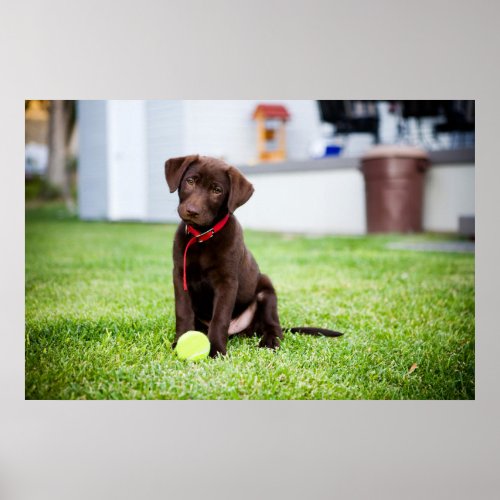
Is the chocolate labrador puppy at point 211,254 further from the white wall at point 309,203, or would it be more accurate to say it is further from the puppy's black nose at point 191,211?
the white wall at point 309,203

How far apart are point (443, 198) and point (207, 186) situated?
3027mm

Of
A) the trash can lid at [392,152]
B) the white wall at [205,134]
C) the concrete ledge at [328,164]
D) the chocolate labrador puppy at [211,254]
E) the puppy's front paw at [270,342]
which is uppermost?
the white wall at [205,134]

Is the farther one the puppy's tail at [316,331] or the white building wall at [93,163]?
the white building wall at [93,163]

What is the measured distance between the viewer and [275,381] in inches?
105

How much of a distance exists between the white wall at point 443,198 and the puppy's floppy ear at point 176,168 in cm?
272

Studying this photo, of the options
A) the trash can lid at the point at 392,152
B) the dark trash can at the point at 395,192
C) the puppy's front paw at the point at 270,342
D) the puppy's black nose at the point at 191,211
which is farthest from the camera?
the trash can lid at the point at 392,152

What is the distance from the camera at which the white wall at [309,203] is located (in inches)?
214

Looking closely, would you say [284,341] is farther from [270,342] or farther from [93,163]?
[93,163]

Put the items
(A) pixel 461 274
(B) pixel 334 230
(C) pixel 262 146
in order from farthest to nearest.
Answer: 1. (C) pixel 262 146
2. (B) pixel 334 230
3. (A) pixel 461 274

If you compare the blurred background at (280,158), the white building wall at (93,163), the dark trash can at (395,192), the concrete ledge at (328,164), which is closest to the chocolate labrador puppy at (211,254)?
the blurred background at (280,158)

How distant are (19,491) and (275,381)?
3.81ft

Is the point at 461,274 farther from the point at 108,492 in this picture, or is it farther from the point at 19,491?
the point at 19,491

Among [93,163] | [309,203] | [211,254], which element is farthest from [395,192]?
[93,163]
